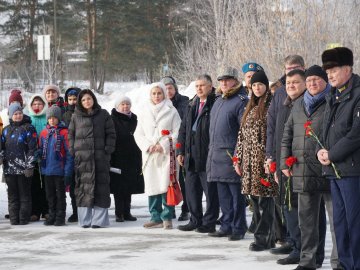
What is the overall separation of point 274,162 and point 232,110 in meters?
1.52

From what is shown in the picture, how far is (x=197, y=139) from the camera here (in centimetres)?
1012

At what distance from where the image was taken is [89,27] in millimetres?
47875

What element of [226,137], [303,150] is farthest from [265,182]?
[303,150]

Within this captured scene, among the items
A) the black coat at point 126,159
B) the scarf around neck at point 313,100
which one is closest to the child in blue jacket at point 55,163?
the black coat at point 126,159

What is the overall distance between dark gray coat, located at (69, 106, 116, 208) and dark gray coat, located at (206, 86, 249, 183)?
73.2 inches

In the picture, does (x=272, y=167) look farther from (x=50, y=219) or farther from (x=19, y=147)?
(x=19, y=147)

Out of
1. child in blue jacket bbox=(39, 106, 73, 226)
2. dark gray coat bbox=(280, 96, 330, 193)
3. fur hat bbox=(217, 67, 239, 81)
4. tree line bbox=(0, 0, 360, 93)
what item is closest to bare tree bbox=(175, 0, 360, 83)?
tree line bbox=(0, 0, 360, 93)

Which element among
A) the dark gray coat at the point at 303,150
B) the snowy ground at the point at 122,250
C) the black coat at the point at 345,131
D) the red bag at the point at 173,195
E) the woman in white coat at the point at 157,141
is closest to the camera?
the black coat at the point at 345,131

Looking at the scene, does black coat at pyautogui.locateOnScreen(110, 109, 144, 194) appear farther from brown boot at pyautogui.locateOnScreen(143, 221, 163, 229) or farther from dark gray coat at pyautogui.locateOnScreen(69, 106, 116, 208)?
brown boot at pyautogui.locateOnScreen(143, 221, 163, 229)

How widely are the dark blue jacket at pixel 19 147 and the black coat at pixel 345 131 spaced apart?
5358mm

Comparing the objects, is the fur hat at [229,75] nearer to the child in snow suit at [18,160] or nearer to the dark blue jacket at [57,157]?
the dark blue jacket at [57,157]

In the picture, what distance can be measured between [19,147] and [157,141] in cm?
197

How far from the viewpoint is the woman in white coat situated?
10.7 meters

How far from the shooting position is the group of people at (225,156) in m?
6.85
